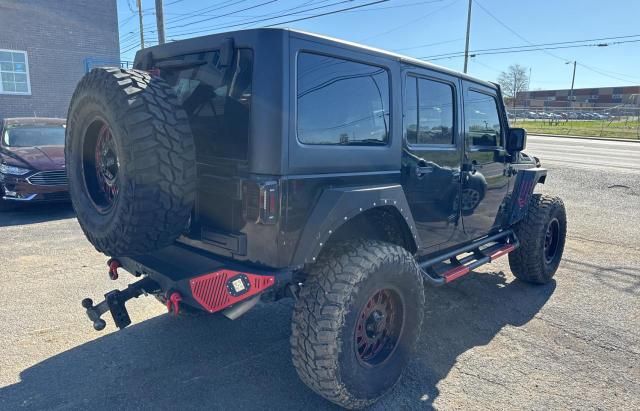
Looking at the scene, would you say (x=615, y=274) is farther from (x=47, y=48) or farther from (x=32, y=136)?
(x=47, y=48)

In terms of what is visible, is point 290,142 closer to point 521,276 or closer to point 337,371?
point 337,371

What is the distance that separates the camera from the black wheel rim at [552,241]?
4.97 m

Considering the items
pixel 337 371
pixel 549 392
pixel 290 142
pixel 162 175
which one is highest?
pixel 290 142

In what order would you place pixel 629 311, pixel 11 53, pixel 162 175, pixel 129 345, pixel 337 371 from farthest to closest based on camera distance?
1. pixel 11 53
2. pixel 629 311
3. pixel 129 345
4. pixel 337 371
5. pixel 162 175

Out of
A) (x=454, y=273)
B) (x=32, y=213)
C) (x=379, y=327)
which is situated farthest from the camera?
(x=32, y=213)

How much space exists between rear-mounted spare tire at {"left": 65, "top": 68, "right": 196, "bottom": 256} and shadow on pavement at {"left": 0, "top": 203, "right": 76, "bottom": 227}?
5412mm

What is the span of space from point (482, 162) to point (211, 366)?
9.19 ft

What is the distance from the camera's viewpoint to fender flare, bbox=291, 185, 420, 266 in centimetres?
239

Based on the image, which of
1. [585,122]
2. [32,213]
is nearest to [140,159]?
[32,213]

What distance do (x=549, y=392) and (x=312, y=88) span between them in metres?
2.43

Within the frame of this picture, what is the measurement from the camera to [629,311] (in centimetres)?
414

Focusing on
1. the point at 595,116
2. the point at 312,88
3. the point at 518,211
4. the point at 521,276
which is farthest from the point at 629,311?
the point at 595,116

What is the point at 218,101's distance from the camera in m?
2.47

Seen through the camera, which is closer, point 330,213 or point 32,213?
point 330,213
